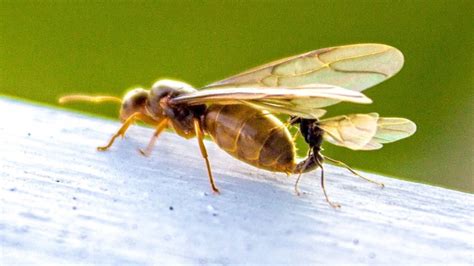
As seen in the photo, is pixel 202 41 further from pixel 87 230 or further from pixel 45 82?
pixel 87 230

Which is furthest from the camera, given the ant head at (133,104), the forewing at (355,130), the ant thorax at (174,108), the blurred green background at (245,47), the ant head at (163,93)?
the blurred green background at (245,47)

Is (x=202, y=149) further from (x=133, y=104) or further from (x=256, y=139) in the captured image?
(x=133, y=104)

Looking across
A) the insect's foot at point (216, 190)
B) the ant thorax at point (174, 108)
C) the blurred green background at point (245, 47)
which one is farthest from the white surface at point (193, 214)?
the blurred green background at point (245, 47)

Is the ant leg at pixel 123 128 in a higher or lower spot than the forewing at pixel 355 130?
lower

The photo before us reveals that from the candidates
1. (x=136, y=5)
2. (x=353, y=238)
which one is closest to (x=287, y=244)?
(x=353, y=238)

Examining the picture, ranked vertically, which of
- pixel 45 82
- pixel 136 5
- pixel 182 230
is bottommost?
pixel 45 82

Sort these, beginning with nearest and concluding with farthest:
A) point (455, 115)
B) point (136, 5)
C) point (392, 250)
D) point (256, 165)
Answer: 1. point (392, 250)
2. point (256, 165)
3. point (455, 115)
4. point (136, 5)

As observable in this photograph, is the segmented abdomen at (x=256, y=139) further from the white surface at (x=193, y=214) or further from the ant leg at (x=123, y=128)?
the ant leg at (x=123, y=128)

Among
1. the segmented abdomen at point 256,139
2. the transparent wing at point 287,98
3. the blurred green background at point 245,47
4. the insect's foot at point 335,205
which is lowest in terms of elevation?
the blurred green background at point 245,47

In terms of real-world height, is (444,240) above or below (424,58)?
above
